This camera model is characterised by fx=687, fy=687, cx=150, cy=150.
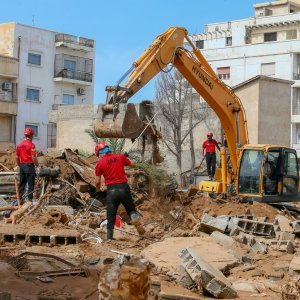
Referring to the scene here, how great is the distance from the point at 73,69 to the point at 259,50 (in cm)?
1389

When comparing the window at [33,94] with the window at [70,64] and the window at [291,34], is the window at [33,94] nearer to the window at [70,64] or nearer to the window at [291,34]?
the window at [70,64]

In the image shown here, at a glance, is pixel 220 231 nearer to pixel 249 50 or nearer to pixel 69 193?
pixel 69 193

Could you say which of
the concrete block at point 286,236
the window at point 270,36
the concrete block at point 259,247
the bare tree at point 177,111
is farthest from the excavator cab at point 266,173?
the window at point 270,36

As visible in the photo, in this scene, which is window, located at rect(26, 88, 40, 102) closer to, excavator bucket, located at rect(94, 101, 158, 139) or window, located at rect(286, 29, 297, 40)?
window, located at rect(286, 29, 297, 40)

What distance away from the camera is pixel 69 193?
1573cm

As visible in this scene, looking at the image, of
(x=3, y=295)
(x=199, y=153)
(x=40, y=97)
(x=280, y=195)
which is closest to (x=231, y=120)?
(x=280, y=195)

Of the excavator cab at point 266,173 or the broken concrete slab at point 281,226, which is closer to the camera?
the broken concrete slab at point 281,226

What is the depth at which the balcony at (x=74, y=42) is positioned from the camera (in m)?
47.8

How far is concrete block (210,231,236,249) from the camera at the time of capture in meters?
11.7

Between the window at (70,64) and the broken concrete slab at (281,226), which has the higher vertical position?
the window at (70,64)

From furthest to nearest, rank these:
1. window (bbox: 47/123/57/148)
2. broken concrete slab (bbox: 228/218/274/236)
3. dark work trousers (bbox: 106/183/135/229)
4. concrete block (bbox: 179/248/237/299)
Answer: window (bbox: 47/123/57/148) → broken concrete slab (bbox: 228/218/274/236) → dark work trousers (bbox: 106/183/135/229) → concrete block (bbox: 179/248/237/299)

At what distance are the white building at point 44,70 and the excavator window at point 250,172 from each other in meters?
31.6

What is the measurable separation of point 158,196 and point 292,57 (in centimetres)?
2797

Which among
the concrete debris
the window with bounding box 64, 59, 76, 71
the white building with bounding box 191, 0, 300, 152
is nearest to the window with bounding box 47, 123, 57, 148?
the window with bounding box 64, 59, 76, 71
